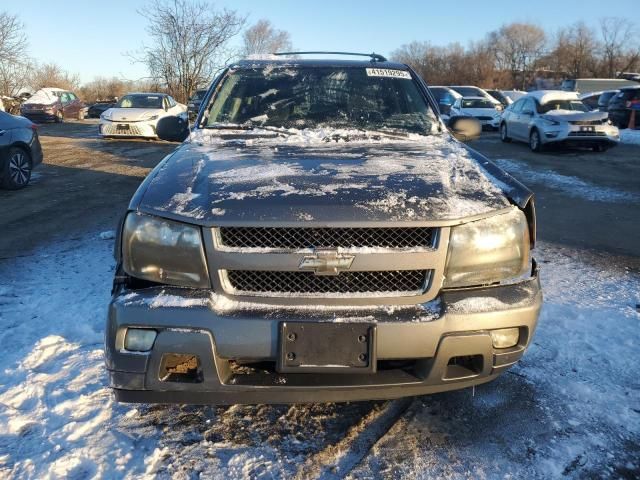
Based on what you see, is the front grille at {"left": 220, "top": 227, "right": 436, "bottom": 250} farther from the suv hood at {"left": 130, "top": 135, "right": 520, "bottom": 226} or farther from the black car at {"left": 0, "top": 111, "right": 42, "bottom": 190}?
the black car at {"left": 0, "top": 111, "right": 42, "bottom": 190}

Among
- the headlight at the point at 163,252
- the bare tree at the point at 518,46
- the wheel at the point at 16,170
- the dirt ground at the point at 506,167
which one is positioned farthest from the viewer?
the bare tree at the point at 518,46

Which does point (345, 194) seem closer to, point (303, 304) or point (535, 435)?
point (303, 304)

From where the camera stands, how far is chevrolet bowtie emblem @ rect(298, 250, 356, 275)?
83.6 inches

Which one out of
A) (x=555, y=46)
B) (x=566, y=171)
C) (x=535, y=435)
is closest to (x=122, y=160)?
(x=566, y=171)

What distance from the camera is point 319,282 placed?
219cm

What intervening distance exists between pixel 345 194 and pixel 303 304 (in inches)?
20.0

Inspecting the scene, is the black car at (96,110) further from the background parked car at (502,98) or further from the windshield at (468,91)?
the background parked car at (502,98)

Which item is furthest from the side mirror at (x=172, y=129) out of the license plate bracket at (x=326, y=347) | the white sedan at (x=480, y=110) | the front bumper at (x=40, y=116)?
the front bumper at (x=40, y=116)

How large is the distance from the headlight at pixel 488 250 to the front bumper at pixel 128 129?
14639mm

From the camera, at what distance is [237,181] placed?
247cm

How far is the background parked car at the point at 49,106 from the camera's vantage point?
25.9m

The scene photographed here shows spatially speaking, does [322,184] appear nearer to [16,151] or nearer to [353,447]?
[353,447]

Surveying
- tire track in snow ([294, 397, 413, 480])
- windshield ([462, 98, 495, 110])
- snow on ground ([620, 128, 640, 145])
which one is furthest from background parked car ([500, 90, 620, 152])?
tire track in snow ([294, 397, 413, 480])

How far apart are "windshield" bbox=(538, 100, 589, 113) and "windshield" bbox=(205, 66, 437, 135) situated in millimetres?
11822
